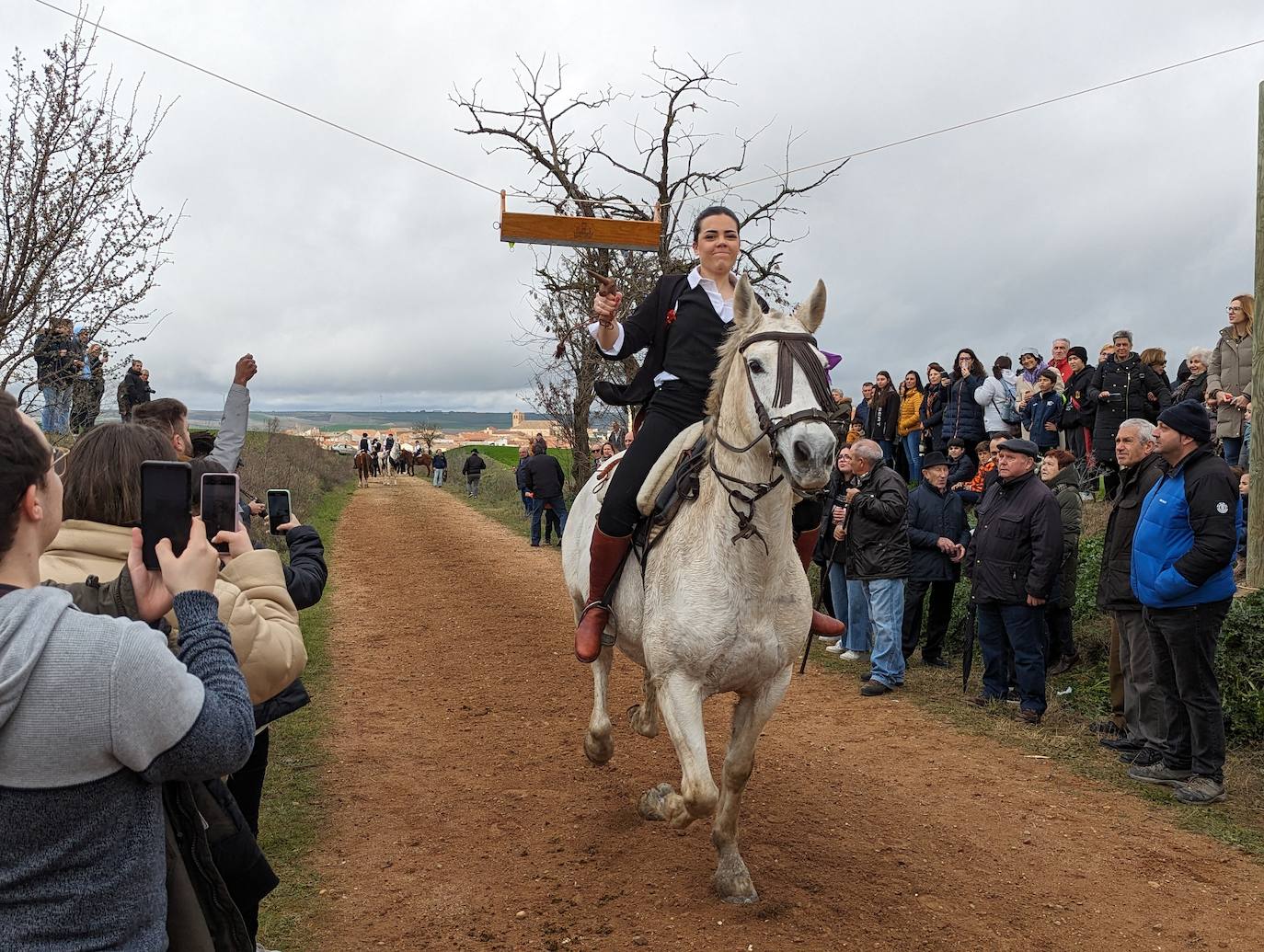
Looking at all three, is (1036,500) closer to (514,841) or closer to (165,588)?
(514,841)

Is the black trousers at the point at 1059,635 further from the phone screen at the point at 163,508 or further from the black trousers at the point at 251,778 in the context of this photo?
the phone screen at the point at 163,508

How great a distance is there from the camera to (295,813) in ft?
18.7

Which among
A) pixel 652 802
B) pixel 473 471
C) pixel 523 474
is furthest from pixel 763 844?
pixel 473 471

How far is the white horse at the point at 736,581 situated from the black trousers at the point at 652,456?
1.04 ft

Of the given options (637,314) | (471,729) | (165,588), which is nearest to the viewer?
(165,588)

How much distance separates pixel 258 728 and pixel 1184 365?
13.1 m

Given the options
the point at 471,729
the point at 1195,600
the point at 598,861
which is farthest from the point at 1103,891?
the point at 471,729

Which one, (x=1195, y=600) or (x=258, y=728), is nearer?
(x=258, y=728)

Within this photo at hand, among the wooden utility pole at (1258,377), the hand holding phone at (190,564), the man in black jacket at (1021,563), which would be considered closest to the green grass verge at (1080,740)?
the man in black jacket at (1021,563)

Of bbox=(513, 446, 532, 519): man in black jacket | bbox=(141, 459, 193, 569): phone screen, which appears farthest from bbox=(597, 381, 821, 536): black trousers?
bbox=(513, 446, 532, 519): man in black jacket

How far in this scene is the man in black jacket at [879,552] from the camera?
8.99m

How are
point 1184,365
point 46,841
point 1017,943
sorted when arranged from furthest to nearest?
1. point 1184,365
2. point 1017,943
3. point 46,841

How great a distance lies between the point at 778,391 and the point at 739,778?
2006 millimetres

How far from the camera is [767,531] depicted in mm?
4250
